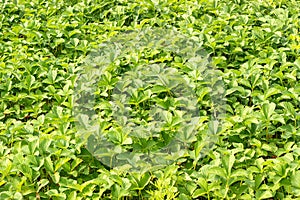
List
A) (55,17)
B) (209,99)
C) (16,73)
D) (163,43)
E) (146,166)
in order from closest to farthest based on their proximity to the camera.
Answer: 1. (146,166)
2. (209,99)
3. (16,73)
4. (163,43)
5. (55,17)

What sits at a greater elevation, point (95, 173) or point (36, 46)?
point (36, 46)

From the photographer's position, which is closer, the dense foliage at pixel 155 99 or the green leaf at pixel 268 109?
the dense foliage at pixel 155 99

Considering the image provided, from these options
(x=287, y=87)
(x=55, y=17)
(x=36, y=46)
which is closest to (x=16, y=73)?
(x=36, y=46)

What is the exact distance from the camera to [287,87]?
326 cm

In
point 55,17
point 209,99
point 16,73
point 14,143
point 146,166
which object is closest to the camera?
point 146,166

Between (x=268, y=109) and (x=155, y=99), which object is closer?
(x=268, y=109)

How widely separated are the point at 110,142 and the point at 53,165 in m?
0.33

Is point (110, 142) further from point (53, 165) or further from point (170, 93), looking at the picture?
point (170, 93)

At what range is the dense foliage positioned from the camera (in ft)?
8.07

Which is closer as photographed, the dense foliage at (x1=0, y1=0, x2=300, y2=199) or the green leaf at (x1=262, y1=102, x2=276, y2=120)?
the dense foliage at (x1=0, y1=0, x2=300, y2=199)

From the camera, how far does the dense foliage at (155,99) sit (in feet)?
8.07

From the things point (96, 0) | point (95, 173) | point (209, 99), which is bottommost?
point (95, 173)

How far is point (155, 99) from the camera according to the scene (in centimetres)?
303

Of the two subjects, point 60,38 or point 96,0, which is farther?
point 96,0
